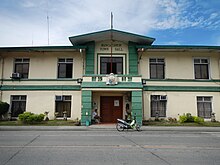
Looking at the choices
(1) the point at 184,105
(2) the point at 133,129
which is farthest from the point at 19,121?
(1) the point at 184,105

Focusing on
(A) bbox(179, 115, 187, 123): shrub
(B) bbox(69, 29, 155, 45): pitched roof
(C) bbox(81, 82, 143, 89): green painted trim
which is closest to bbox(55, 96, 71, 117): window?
(C) bbox(81, 82, 143, 89): green painted trim

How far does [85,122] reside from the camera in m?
17.5

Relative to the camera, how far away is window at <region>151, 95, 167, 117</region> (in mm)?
19547

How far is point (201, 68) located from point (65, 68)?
1325 cm

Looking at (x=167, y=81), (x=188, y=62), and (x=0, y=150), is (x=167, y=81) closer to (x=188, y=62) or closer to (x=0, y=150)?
(x=188, y=62)

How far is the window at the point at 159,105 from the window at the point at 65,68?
8.25m

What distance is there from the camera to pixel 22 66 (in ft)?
67.1

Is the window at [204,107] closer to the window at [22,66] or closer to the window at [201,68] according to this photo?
the window at [201,68]

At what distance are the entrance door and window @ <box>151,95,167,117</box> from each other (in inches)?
118

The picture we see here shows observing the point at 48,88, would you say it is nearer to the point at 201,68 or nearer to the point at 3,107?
the point at 3,107

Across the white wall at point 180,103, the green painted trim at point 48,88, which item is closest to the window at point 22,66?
the green painted trim at point 48,88

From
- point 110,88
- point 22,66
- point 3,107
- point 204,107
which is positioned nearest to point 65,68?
point 22,66

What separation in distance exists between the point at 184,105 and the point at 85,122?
926 centimetres

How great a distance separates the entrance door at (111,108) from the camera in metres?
19.8
